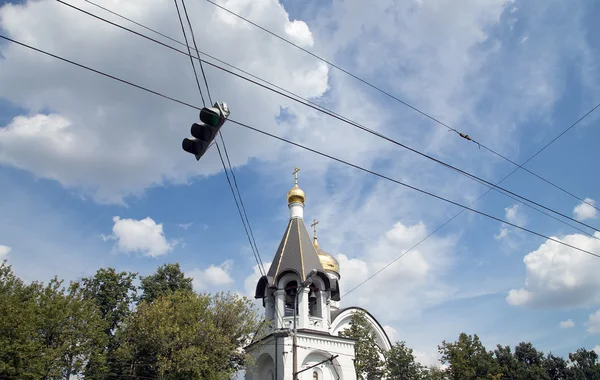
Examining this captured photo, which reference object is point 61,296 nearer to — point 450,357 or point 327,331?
point 327,331

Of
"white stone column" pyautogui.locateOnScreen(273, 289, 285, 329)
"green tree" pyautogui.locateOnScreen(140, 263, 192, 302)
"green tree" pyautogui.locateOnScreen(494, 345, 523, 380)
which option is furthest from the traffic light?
"green tree" pyautogui.locateOnScreen(494, 345, 523, 380)

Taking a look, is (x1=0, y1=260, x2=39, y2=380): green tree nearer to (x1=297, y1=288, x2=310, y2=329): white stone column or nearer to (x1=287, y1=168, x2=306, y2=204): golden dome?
(x1=297, y1=288, x2=310, y2=329): white stone column

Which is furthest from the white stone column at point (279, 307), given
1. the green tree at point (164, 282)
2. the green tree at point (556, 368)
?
the green tree at point (556, 368)

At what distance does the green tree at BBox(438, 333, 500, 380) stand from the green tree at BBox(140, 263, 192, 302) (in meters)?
16.4

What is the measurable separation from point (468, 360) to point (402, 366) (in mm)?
6105

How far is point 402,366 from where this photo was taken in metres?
24.7

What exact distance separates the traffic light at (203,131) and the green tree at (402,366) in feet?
70.5

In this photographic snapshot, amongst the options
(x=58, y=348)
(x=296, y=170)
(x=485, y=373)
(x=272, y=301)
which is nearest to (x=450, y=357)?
(x=485, y=373)

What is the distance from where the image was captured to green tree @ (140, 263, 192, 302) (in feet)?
92.0

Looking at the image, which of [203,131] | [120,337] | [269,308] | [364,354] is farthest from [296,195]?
[203,131]

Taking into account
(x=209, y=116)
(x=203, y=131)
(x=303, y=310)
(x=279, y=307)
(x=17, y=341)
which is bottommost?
(x=203, y=131)

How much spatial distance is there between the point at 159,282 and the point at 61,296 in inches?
298

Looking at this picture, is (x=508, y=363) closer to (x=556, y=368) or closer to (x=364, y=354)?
(x=556, y=368)

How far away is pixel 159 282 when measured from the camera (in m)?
28.7
